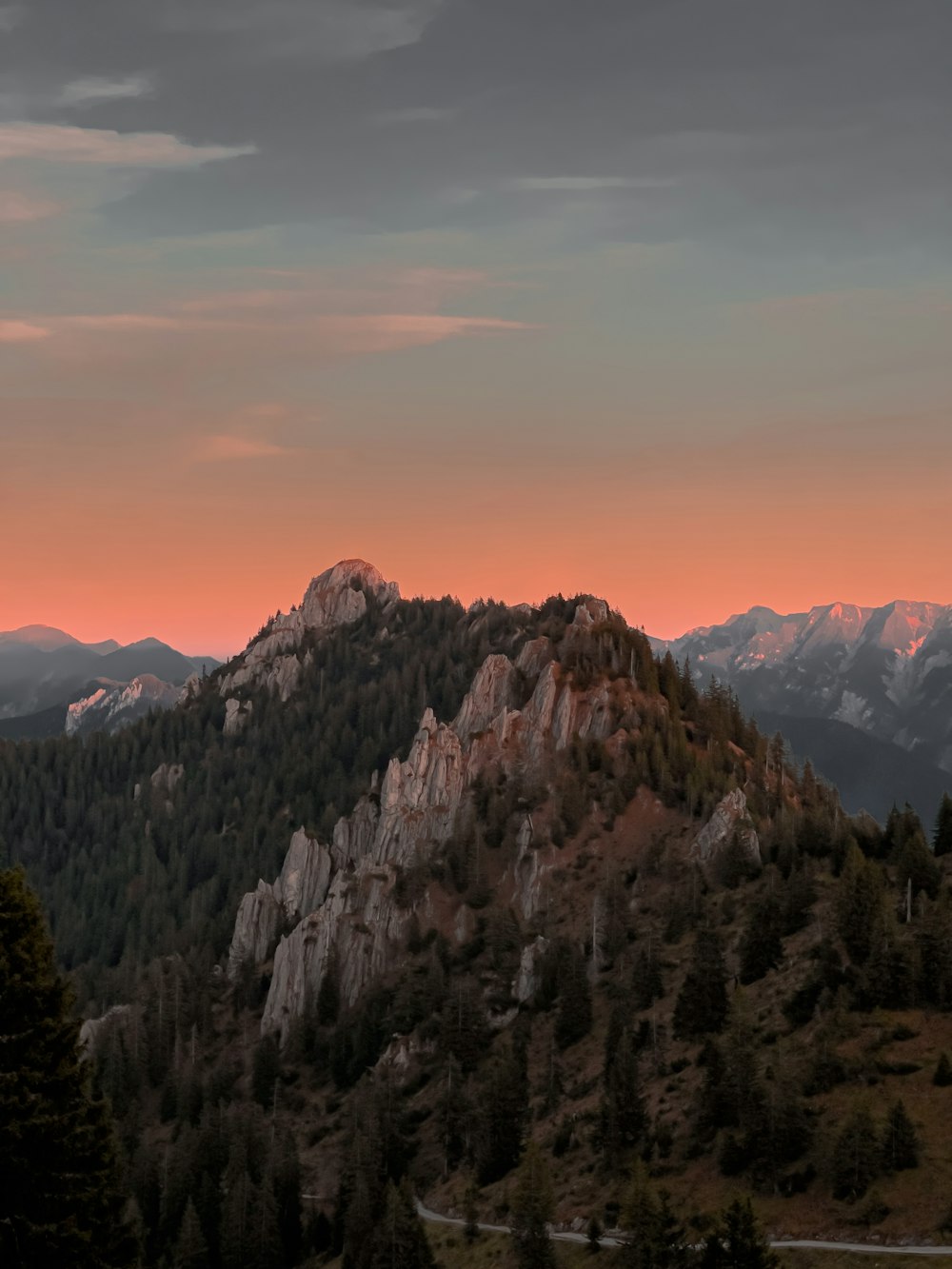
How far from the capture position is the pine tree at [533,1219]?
102m

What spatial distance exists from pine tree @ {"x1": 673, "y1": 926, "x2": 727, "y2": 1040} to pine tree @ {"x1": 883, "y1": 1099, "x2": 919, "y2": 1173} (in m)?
38.8

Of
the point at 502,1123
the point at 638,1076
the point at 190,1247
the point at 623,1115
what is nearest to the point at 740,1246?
the point at 623,1115

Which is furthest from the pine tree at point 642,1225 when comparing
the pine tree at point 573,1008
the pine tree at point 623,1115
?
A: the pine tree at point 573,1008

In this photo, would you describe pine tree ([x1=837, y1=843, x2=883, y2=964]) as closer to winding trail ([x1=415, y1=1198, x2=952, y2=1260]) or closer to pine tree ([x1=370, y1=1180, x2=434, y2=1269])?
winding trail ([x1=415, y1=1198, x2=952, y2=1260])

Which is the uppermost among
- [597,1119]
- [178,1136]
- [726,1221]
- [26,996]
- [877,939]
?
[26,996]

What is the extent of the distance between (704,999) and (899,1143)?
1669 inches

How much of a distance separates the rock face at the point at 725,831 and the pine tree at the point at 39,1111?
463 feet

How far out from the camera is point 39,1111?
4550 centimetres

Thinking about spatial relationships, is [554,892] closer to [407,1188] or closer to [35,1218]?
[407,1188]

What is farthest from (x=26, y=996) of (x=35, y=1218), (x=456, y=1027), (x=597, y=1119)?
(x=456, y=1027)

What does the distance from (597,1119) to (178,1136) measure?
80.6m

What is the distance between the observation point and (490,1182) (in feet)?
434

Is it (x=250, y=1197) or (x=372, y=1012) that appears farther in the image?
(x=372, y=1012)

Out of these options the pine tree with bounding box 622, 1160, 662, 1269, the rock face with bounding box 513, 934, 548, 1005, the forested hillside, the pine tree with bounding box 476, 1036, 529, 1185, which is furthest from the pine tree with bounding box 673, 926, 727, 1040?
the pine tree with bounding box 622, 1160, 662, 1269
